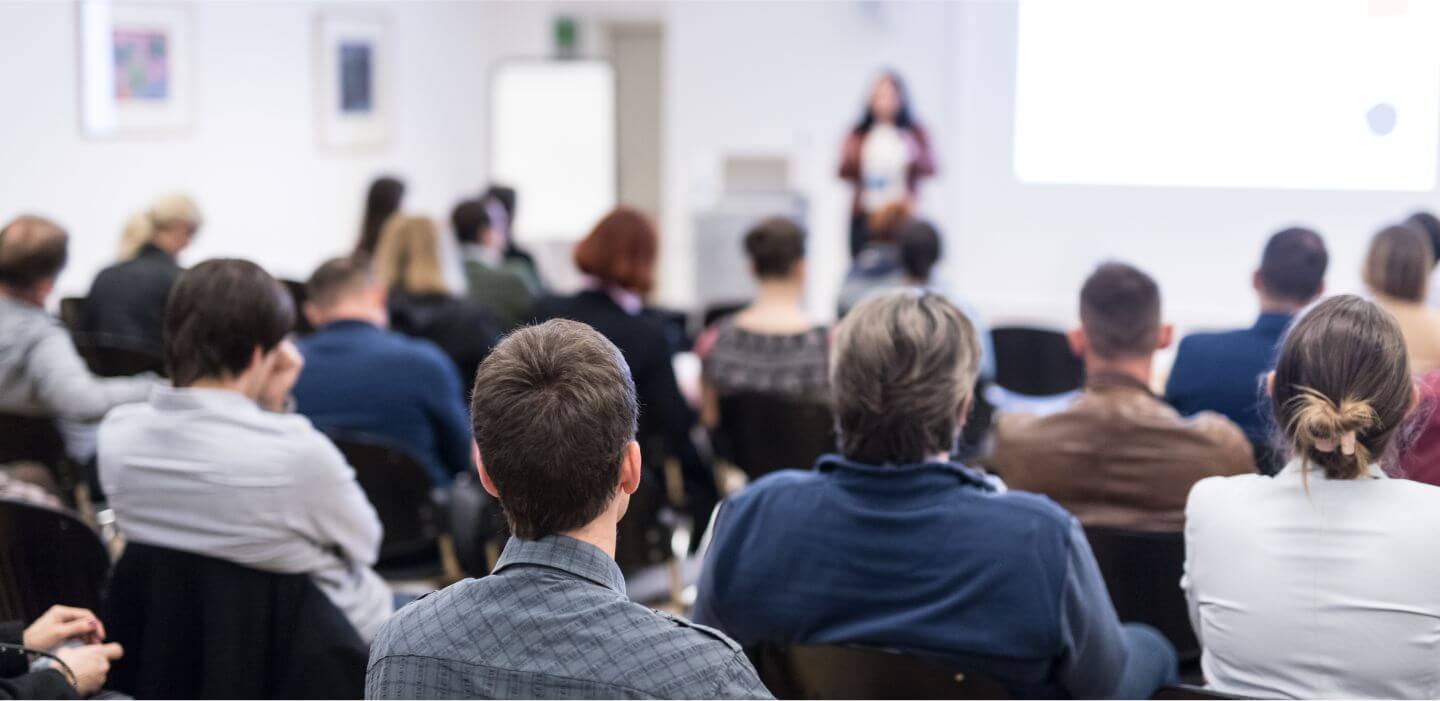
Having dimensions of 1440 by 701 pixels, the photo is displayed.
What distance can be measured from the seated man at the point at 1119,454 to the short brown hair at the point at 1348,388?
0.56 metres

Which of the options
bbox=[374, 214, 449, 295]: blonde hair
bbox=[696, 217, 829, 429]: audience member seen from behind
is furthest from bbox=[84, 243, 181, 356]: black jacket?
bbox=[696, 217, 829, 429]: audience member seen from behind

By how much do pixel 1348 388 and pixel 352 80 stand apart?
7.02m

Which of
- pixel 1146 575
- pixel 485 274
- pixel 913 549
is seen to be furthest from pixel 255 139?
pixel 913 549

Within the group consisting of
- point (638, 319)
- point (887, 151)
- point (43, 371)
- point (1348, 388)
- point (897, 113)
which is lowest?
point (43, 371)

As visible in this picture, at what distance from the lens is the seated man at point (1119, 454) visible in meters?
2.40

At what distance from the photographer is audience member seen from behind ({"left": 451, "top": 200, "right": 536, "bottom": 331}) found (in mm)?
5230

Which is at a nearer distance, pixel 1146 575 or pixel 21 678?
pixel 21 678

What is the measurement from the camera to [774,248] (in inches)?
156

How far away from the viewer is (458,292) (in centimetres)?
473

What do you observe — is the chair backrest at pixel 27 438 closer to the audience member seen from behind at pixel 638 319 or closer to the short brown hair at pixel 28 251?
the short brown hair at pixel 28 251

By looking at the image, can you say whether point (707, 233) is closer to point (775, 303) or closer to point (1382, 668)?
point (775, 303)

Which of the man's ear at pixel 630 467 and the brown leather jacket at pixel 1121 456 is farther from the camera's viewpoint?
the brown leather jacket at pixel 1121 456

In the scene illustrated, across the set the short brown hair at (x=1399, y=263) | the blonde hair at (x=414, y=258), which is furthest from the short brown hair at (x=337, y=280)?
the short brown hair at (x=1399, y=263)

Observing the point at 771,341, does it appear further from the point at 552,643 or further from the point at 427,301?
the point at 552,643
